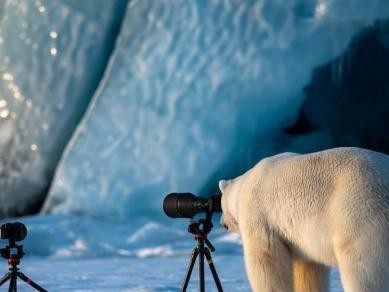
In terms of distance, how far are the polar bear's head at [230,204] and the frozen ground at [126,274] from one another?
3.52 ft

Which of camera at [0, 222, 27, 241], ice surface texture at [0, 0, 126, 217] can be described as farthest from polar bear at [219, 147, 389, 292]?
ice surface texture at [0, 0, 126, 217]

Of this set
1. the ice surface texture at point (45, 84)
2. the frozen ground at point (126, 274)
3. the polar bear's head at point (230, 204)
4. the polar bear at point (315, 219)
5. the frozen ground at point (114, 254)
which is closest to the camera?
the polar bear at point (315, 219)

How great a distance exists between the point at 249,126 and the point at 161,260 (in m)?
1.43

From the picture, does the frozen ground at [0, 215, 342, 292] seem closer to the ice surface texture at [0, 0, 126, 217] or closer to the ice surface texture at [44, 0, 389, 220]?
the ice surface texture at [44, 0, 389, 220]

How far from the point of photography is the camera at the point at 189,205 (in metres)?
2.63

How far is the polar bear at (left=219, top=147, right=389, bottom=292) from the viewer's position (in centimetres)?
204

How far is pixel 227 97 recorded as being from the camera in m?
6.15

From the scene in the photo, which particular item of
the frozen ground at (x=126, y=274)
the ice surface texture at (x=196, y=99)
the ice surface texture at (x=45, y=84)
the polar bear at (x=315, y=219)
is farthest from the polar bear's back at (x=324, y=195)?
the ice surface texture at (x=45, y=84)

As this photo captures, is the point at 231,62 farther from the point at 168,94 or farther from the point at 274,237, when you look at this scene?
the point at 274,237

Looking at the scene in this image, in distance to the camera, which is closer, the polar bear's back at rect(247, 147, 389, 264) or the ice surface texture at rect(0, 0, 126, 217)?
the polar bear's back at rect(247, 147, 389, 264)

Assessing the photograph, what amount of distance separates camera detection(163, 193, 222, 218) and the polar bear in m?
0.09

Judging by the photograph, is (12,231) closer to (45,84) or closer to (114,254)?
(114,254)

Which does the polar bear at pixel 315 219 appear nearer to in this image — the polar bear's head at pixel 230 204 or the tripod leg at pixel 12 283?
the polar bear's head at pixel 230 204

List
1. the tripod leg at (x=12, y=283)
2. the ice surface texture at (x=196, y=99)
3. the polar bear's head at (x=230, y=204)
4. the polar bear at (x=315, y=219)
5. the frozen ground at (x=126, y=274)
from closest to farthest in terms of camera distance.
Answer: the polar bear at (x=315, y=219), the polar bear's head at (x=230, y=204), the tripod leg at (x=12, y=283), the frozen ground at (x=126, y=274), the ice surface texture at (x=196, y=99)
